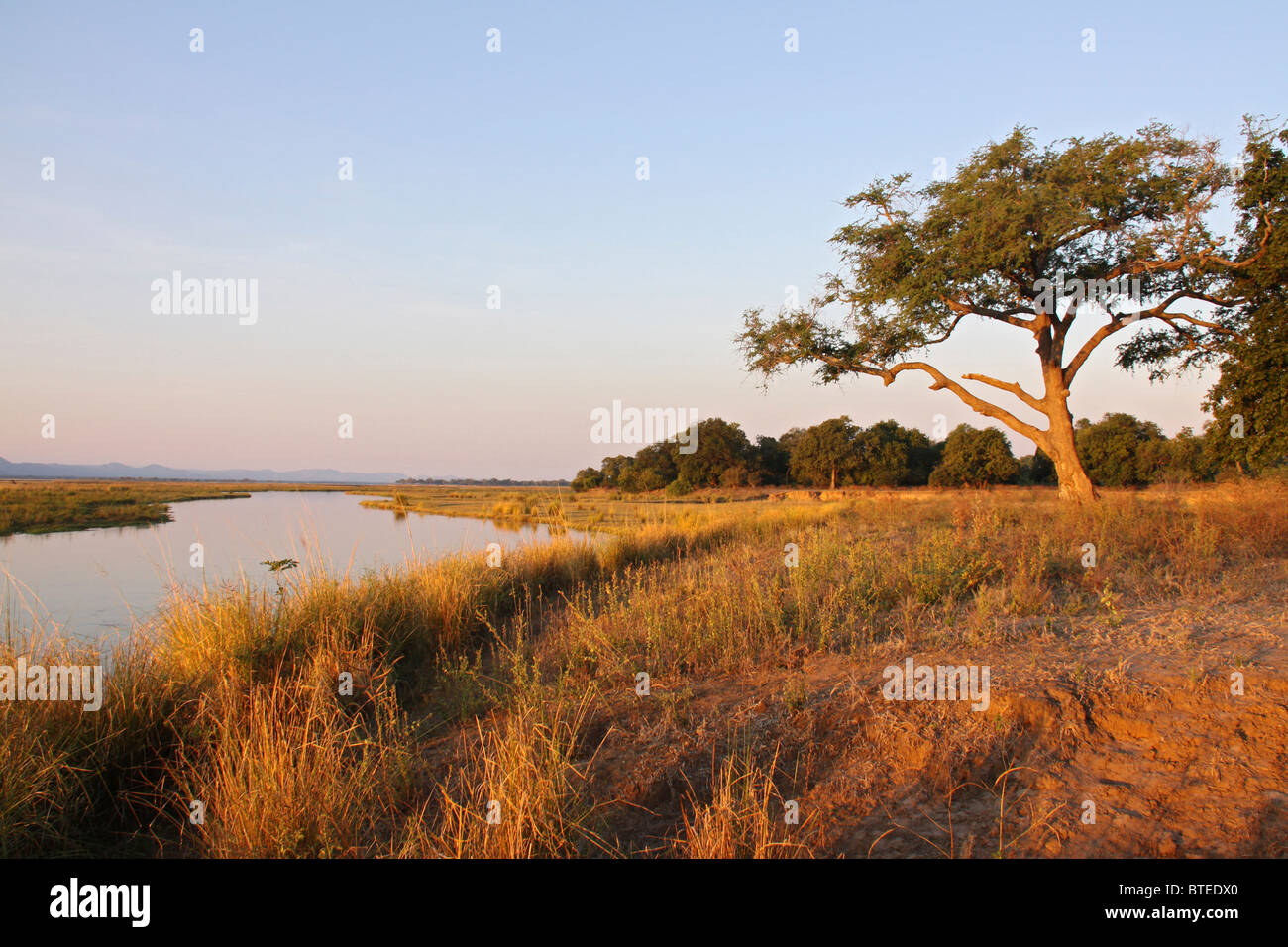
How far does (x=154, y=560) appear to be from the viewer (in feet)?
24.4

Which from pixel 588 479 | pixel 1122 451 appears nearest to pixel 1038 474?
pixel 1122 451

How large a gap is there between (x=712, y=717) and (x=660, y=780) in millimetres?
718

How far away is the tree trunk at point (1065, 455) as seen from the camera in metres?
14.8

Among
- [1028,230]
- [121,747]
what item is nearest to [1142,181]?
[1028,230]

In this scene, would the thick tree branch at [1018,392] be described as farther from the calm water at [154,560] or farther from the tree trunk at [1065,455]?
the calm water at [154,560]

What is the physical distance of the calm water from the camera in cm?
631

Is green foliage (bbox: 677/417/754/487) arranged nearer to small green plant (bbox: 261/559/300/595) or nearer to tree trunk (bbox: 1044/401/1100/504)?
tree trunk (bbox: 1044/401/1100/504)

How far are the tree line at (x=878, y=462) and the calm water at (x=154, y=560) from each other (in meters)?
23.5

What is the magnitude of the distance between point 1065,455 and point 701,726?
14.8m

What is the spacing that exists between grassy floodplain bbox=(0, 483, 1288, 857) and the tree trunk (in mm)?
7832

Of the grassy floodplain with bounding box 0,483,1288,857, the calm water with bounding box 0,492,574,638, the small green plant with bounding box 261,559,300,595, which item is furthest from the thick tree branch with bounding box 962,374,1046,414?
the small green plant with bounding box 261,559,300,595

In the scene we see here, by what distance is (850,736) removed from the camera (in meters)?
3.74

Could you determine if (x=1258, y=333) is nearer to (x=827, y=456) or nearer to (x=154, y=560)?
(x=154, y=560)
